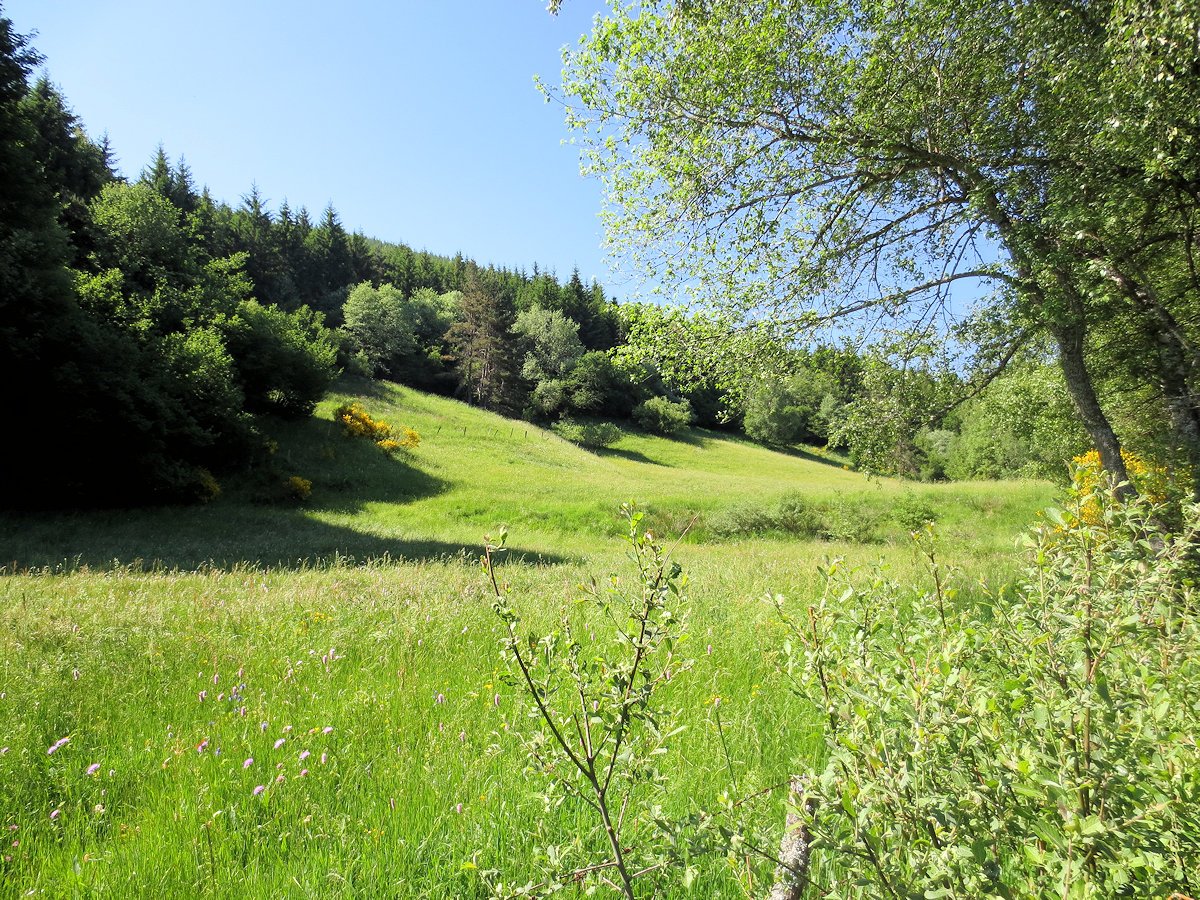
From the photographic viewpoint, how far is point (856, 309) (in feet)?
29.5

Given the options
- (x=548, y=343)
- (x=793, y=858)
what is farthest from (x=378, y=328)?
(x=793, y=858)

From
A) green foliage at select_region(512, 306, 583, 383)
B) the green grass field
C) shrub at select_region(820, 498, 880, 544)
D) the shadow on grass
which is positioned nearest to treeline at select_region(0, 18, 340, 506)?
the shadow on grass

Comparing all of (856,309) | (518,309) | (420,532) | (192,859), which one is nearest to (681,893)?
(192,859)

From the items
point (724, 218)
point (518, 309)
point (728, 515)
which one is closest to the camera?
point (724, 218)

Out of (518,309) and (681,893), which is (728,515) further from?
(518,309)

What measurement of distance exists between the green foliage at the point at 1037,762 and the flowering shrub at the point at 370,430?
3329 cm

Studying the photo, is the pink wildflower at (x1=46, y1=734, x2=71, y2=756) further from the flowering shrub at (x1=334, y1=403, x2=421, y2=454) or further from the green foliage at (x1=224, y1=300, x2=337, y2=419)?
the green foliage at (x1=224, y1=300, x2=337, y2=419)

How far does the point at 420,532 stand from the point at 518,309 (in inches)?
2857

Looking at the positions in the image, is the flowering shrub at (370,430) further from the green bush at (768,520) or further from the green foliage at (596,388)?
the green foliage at (596,388)

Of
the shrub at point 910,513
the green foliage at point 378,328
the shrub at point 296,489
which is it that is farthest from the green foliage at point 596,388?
the shrub at point 910,513

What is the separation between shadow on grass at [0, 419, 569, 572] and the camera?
12.2 m

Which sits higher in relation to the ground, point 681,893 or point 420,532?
point 681,893

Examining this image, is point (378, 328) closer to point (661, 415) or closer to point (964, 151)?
point (661, 415)

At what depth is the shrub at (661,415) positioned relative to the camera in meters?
64.0
